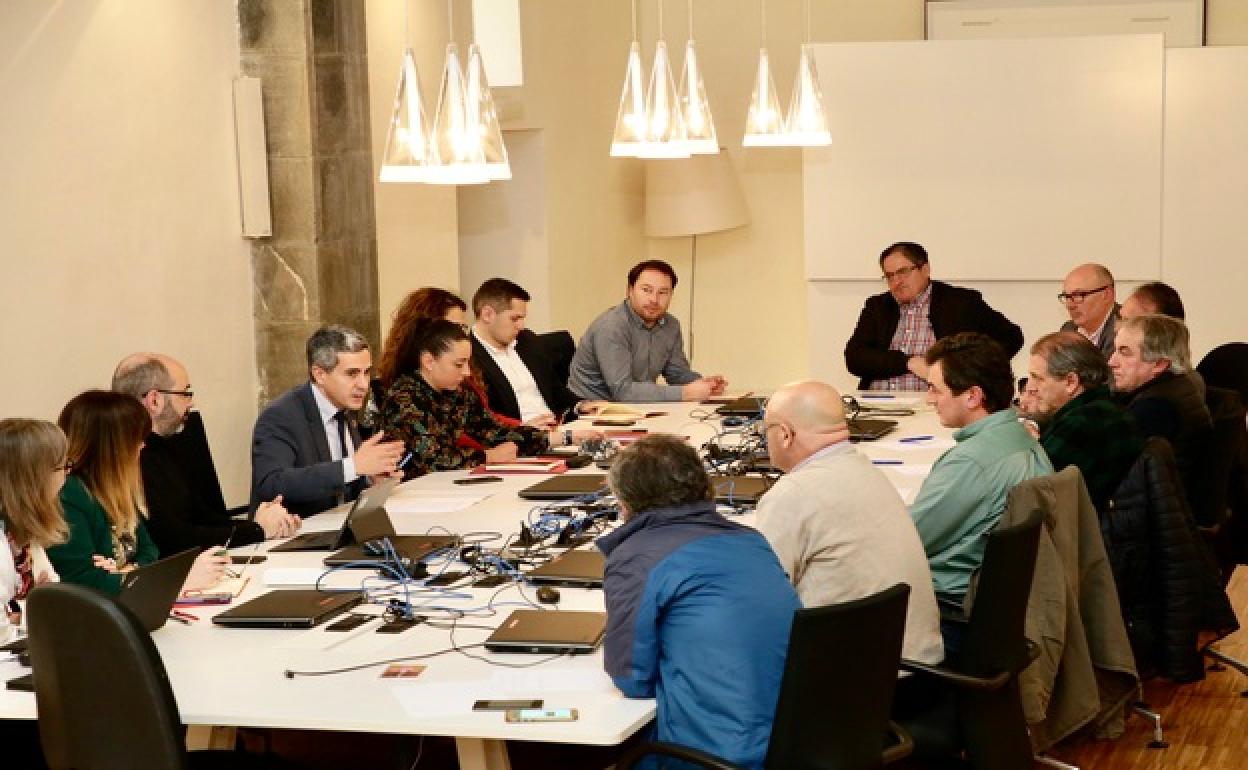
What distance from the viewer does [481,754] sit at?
3500 mm

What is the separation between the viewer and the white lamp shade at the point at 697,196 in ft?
34.1

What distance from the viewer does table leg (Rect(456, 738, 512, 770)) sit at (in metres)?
3.48

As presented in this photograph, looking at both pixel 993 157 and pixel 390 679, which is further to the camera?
pixel 993 157

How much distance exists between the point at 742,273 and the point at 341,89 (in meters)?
4.01

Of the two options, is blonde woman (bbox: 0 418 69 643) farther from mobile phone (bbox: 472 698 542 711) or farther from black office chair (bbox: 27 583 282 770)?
mobile phone (bbox: 472 698 542 711)

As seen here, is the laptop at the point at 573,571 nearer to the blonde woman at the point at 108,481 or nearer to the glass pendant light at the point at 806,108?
the blonde woman at the point at 108,481

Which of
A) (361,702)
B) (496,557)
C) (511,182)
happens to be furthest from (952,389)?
(511,182)

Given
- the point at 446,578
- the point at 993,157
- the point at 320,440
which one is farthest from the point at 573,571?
the point at 993,157

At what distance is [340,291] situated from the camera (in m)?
7.59

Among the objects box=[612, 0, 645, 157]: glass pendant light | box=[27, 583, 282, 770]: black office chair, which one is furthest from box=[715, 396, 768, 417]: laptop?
box=[27, 583, 282, 770]: black office chair

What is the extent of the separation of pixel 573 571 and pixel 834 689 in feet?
3.85

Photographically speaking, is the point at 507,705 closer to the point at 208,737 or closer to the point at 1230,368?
the point at 208,737

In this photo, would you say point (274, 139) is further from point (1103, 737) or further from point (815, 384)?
point (1103, 737)

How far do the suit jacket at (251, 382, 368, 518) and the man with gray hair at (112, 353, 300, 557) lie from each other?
14 centimetres
